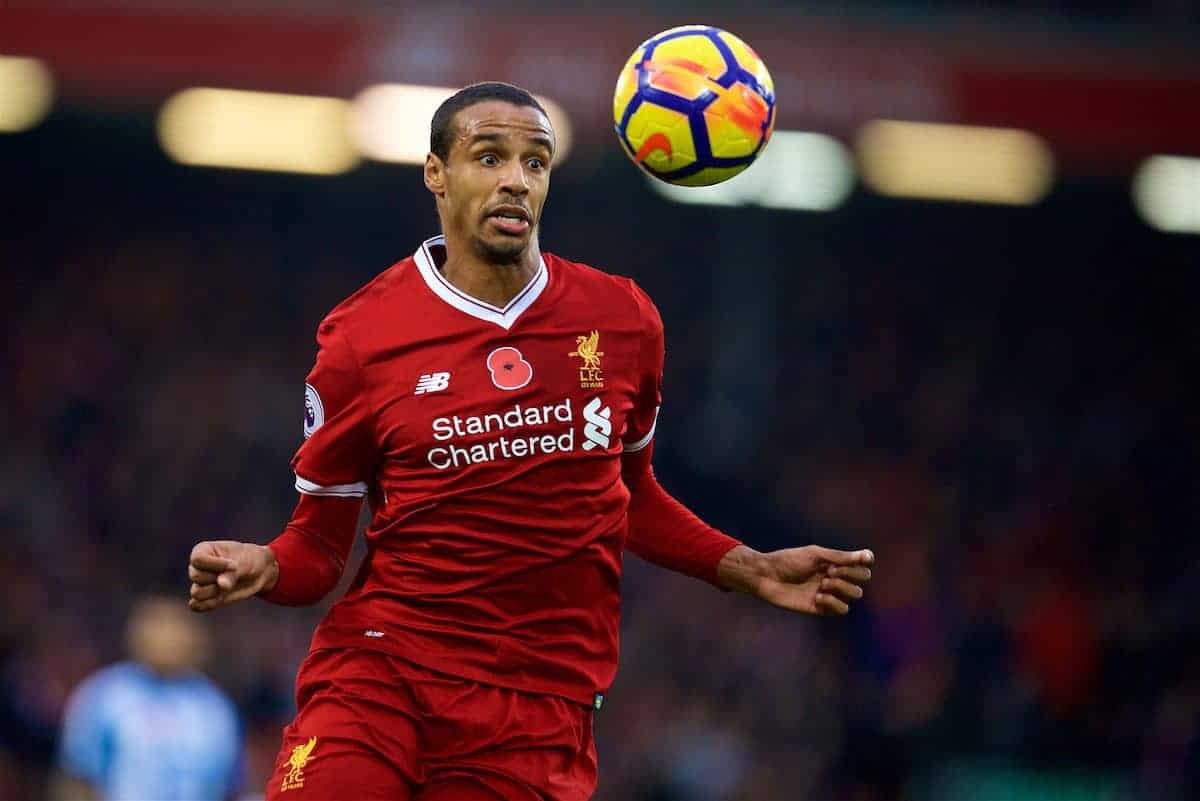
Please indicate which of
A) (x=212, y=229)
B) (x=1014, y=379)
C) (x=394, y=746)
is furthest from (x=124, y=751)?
(x=1014, y=379)

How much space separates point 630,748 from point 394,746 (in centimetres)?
757

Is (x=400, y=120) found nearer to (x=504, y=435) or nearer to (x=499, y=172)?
(x=499, y=172)

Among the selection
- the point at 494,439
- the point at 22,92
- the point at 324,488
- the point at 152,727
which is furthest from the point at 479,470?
the point at 22,92

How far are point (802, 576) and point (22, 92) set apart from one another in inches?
383

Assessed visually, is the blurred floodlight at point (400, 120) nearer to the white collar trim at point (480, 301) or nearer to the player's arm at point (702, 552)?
the player's arm at point (702, 552)

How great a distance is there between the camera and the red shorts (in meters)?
4.30

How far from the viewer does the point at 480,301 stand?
15.4 feet

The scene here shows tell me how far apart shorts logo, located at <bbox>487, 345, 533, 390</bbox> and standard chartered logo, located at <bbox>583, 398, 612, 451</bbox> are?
0.55 feet

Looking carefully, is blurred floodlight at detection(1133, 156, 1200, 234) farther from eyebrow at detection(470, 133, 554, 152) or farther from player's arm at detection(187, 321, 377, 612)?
player's arm at detection(187, 321, 377, 612)

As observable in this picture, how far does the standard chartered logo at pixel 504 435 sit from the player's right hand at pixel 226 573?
1.55 ft

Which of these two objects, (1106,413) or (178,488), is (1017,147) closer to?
(1106,413)

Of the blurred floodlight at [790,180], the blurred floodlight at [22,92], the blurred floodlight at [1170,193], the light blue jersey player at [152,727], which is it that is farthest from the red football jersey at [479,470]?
the blurred floodlight at [1170,193]

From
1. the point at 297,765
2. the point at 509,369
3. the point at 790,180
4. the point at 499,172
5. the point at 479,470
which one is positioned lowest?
the point at 297,765

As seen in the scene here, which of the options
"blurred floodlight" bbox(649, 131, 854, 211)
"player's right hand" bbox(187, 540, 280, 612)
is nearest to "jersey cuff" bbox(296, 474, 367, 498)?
"player's right hand" bbox(187, 540, 280, 612)
